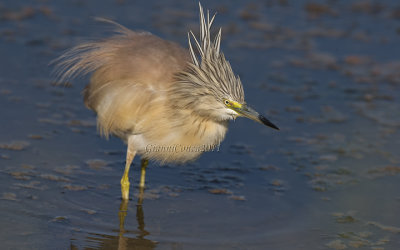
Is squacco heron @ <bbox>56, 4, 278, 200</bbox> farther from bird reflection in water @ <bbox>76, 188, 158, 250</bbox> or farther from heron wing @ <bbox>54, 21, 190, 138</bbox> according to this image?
bird reflection in water @ <bbox>76, 188, 158, 250</bbox>

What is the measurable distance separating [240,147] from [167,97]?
1.81 m

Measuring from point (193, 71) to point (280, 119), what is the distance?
2.41 metres

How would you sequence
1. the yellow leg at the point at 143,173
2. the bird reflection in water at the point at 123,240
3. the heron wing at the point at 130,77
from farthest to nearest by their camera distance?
the yellow leg at the point at 143,173, the heron wing at the point at 130,77, the bird reflection in water at the point at 123,240

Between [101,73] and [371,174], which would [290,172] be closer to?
[371,174]

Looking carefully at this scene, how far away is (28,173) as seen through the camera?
6.24 metres

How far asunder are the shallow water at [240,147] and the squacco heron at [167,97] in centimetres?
59

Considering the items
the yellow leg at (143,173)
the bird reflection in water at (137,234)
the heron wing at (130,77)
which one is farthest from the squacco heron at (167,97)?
the yellow leg at (143,173)

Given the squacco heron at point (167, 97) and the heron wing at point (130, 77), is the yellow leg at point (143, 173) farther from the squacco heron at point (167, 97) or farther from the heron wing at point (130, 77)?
the heron wing at point (130, 77)

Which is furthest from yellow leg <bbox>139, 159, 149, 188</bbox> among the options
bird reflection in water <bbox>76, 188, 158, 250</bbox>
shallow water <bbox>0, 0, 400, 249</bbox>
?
bird reflection in water <bbox>76, 188, 158, 250</bbox>

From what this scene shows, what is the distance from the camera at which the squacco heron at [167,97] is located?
5523mm

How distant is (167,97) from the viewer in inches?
222

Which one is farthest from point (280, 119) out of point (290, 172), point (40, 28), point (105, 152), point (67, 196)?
point (40, 28)

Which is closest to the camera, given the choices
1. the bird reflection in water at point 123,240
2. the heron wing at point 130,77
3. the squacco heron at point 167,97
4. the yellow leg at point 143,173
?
the bird reflection in water at point 123,240

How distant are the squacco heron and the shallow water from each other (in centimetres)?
59
